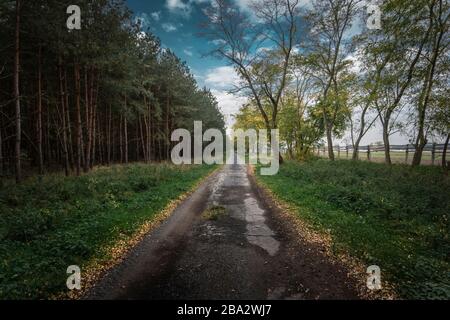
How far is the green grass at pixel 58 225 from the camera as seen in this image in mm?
4605

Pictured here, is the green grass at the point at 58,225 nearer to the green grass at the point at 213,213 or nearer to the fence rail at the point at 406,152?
the green grass at the point at 213,213

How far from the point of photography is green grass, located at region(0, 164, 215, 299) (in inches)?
181

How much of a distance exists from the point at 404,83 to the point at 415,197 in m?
10.6

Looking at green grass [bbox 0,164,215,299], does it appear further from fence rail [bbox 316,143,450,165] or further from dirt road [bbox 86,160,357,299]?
fence rail [bbox 316,143,450,165]

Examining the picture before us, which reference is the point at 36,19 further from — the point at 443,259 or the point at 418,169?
the point at 418,169

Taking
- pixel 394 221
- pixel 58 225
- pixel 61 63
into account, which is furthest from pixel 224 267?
pixel 61 63

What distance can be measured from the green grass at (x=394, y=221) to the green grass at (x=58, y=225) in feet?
20.4

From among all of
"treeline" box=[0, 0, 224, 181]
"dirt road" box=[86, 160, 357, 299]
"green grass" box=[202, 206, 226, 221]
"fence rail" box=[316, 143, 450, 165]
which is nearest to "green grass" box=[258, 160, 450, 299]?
"dirt road" box=[86, 160, 357, 299]

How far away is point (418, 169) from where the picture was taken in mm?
14539

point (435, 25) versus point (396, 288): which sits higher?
point (435, 25)

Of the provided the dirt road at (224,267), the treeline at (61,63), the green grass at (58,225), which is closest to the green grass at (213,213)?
the dirt road at (224,267)

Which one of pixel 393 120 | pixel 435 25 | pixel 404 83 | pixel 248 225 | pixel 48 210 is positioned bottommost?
pixel 248 225

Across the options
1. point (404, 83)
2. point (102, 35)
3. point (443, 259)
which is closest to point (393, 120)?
point (404, 83)

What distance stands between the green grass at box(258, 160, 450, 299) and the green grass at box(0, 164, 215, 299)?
244 inches
